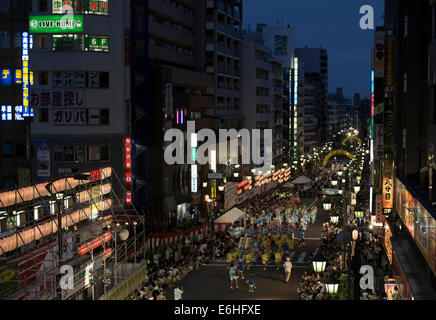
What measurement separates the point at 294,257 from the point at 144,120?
15.3m

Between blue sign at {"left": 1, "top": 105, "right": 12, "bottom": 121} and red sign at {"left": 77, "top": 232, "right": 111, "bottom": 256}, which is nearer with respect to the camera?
red sign at {"left": 77, "top": 232, "right": 111, "bottom": 256}

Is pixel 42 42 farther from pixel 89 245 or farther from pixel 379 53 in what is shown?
pixel 89 245

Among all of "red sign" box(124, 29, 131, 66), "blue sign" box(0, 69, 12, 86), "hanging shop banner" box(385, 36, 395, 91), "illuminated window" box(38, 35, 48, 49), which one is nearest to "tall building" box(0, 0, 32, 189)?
"blue sign" box(0, 69, 12, 86)

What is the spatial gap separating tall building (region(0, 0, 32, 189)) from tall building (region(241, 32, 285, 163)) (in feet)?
116

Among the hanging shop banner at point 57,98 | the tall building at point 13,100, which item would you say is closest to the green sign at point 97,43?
the hanging shop banner at point 57,98

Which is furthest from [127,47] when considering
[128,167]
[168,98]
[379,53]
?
[379,53]

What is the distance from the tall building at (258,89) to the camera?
8069 centimetres

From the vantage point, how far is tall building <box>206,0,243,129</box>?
66250 millimetres

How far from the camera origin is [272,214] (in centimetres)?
5525

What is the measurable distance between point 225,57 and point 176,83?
60.7ft

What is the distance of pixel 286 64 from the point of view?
116 m

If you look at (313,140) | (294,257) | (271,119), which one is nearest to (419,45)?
(294,257)

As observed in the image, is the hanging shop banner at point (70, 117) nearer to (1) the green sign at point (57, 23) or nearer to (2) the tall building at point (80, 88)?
(2) the tall building at point (80, 88)

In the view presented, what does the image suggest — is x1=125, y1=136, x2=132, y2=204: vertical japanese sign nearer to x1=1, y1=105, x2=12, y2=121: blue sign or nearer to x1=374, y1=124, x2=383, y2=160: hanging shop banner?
x1=1, y1=105, x2=12, y2=121: blue sign
